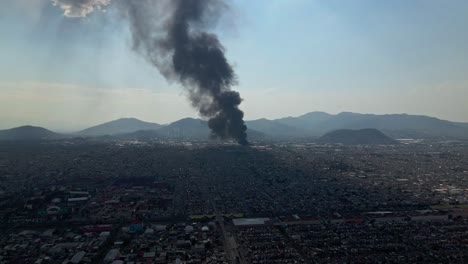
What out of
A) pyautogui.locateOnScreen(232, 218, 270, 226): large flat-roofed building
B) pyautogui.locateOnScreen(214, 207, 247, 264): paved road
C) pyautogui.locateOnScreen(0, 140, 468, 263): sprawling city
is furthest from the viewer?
pyautogui.locateOnScreen(232, 218, 270, 226): large flat-roofed building

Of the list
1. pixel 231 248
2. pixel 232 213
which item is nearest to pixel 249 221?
pixel 232 213

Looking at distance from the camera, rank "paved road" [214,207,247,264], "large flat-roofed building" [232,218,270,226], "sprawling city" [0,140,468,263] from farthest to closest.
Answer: "large flat-roofed building" [232,218,270,226] → "sprawling city" [0,140,468,263] → "paved road" [214,207,247,264]

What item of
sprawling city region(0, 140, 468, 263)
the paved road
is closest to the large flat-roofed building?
sprawling city region(0, 140, 468, 263)

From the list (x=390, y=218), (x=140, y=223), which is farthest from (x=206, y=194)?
(x=390, y=218)

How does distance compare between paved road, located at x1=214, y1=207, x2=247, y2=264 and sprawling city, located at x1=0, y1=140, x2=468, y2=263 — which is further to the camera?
sprawling city, located at x1=0, y1=140, x2=468, y2=263

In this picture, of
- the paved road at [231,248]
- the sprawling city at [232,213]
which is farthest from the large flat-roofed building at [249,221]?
the paved road at [231,248]

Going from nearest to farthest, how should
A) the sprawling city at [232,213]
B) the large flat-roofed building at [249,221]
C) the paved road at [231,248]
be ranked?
the paved road at [231,248] → the sprawling city at [232,213] → the large flat-roofed building at [249,221]

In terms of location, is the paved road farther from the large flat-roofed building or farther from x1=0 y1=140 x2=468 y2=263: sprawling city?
the large flat-roofed building

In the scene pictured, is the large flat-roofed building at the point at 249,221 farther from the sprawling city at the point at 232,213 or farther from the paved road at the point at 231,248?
the paved road at the point at 231,248

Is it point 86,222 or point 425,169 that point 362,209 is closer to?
point 86,222

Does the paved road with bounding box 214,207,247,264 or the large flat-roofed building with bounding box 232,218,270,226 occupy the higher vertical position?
the large flat-roofed building with bounding box 232,218,270,226

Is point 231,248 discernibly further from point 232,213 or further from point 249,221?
point 232,213
